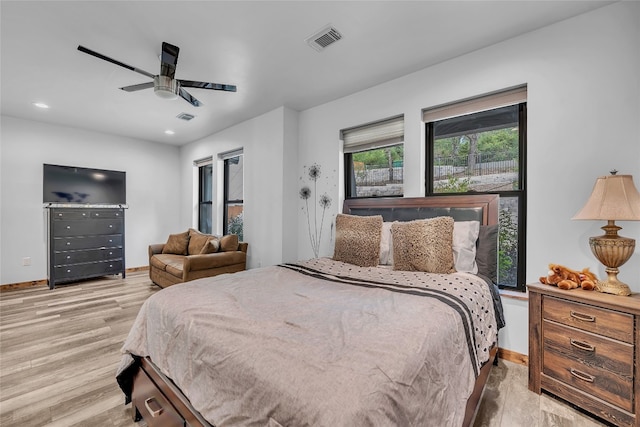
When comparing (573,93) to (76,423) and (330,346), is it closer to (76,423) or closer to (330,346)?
(330,346)

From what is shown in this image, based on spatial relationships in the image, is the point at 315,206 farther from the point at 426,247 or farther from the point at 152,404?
the point at 152,404

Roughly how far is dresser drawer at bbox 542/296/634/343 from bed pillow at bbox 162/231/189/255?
483cm

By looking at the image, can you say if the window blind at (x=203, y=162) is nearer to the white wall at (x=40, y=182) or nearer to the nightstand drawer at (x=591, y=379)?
the white wall at (x=40, y=182)

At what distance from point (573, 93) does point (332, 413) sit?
8.88 ft

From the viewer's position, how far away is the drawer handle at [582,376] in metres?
1.68

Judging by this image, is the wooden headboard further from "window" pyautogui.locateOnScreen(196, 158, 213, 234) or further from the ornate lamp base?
"window" pyautogui.locateOnScreen(196, 158, 213, 234)

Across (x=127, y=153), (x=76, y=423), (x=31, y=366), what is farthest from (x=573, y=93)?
(x=127, y=153)

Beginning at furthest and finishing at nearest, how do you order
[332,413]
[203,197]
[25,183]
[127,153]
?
[203,197] < [127,153] < [25,183] < [332,413]

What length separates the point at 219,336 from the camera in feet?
3.70

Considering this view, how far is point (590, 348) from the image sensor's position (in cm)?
169

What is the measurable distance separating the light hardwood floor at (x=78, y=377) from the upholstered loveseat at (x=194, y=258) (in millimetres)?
667

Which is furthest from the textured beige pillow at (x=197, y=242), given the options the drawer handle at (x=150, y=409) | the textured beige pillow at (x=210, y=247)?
the drawer handle at (x=150, y=409)

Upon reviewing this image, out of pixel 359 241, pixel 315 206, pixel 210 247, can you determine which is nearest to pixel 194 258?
pixel 210 247

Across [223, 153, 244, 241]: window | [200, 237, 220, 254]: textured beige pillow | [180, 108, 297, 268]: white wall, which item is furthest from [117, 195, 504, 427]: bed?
[223, 153, 244, 241]: window
